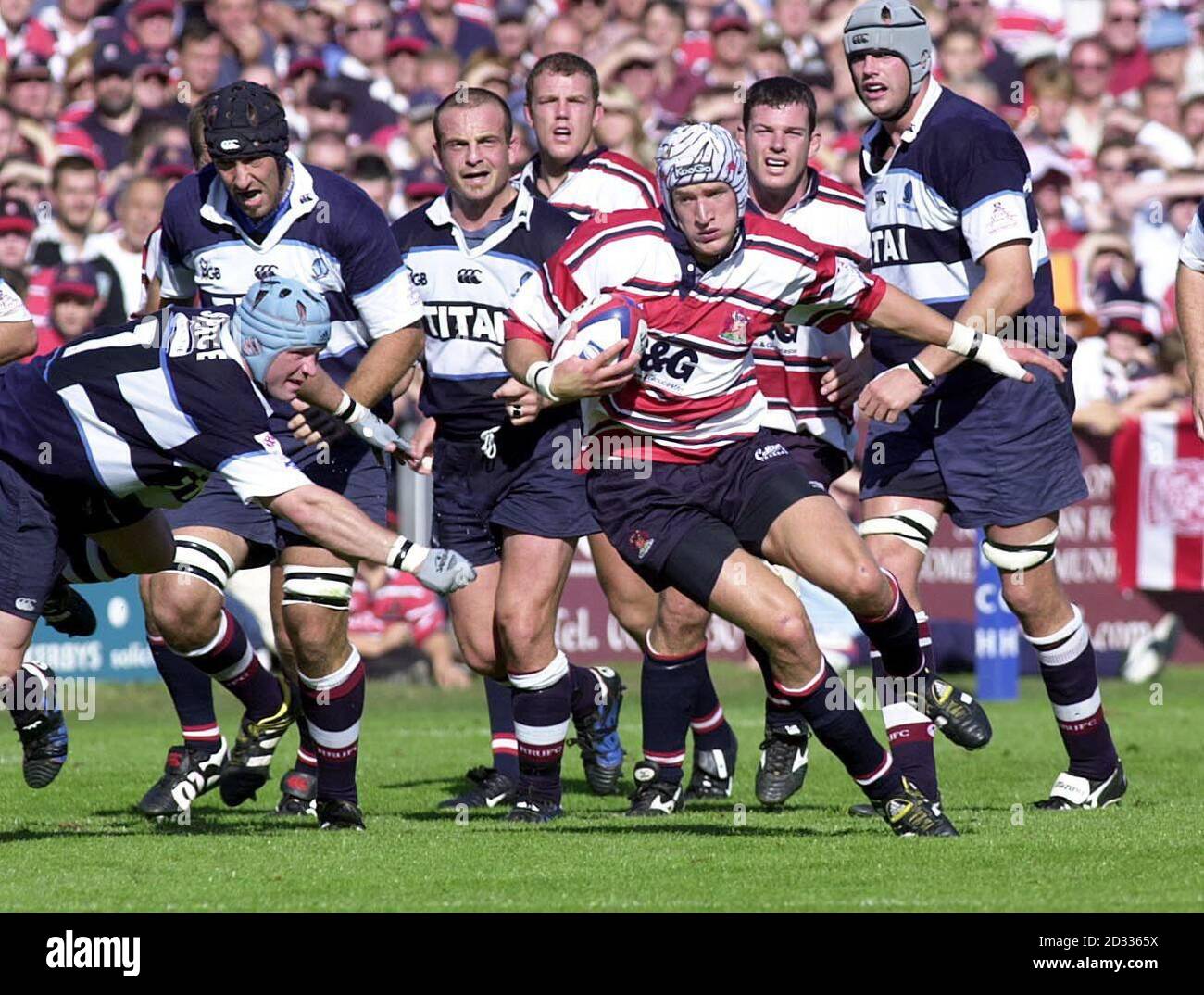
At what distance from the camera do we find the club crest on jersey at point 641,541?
7629mm

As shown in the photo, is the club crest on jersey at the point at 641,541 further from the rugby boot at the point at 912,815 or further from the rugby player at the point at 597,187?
the rugby player at the point at 597,187

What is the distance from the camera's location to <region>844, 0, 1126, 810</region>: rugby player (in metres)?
8.67

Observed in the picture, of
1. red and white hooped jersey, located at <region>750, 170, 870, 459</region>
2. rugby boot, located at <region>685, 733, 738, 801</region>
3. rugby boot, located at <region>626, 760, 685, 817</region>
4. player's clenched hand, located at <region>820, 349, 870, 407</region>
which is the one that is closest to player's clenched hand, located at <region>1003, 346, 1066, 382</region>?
player's clenched hand, located at <region>820, 349, 870, 407</region>

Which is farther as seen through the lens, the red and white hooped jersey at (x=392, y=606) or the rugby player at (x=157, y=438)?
the red and white hooped jersey at (x=392, y=606)

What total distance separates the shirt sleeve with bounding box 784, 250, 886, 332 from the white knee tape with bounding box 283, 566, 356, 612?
2.07 m

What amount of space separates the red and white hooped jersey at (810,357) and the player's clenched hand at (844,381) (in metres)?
0.26

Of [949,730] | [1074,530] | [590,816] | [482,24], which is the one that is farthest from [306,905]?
[482,24]

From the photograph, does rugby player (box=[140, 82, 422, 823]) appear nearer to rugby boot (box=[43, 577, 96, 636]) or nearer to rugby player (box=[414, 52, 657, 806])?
rugby boot (box=[43, 577, 96, 636])

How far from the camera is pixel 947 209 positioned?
28.6 ft

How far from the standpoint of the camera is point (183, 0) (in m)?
17.9

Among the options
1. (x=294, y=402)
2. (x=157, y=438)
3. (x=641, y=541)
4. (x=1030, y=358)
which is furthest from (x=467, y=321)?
(x=1030, y=358)

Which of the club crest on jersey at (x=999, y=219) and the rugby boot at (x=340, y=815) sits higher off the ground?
the club crest on jersey at (x=999, y=219)

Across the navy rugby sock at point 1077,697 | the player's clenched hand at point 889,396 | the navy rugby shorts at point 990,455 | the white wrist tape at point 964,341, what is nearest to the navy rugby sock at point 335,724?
the player's clenched hand at point 889,396

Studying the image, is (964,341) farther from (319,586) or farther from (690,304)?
(319,586)
